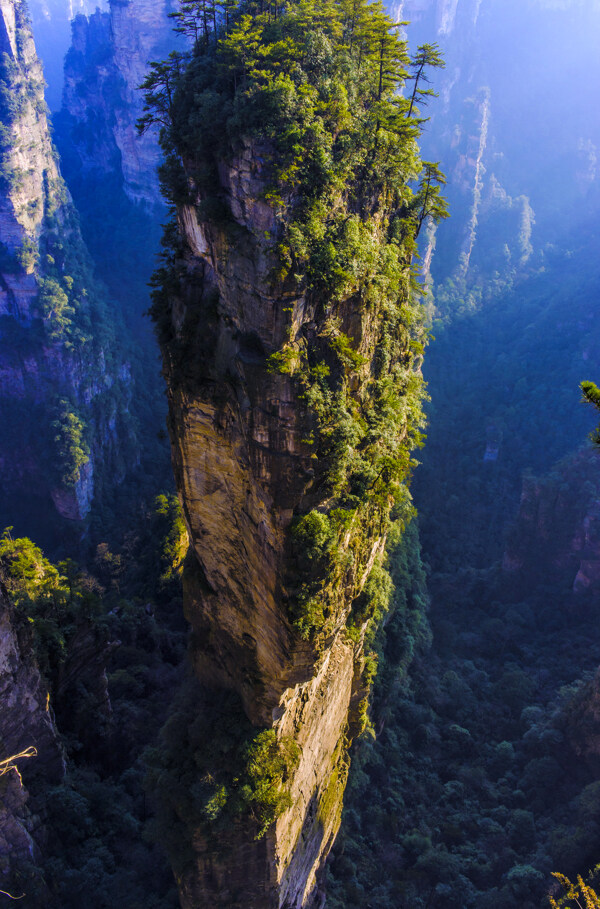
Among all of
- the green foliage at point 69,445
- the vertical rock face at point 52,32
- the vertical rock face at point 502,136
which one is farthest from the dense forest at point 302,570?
the vertical rock face at point 52,32

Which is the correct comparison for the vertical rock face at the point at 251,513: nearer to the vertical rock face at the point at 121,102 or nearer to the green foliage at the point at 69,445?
the green foliage at the point at 69,445

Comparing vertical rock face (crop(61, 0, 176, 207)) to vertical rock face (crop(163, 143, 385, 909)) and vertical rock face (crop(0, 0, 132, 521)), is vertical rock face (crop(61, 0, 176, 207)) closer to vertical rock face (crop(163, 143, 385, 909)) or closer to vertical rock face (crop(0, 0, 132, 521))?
vertical rock face (crop(0, 0, 132, 521))

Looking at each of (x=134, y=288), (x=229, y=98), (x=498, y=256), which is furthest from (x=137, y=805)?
(x=498, y=256)

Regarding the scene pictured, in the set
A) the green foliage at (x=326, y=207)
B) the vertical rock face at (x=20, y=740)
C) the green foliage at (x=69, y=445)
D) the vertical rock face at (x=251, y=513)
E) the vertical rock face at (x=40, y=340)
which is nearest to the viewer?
the green foliage at (x=326, y=207)

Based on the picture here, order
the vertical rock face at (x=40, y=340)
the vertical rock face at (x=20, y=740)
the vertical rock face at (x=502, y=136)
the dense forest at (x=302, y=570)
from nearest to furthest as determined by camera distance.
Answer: the dense forest at (x=302, y=570) < the vertical rock face at (x=20, y=740) < the vertical rock face at (x=40, y=340) < the vertical rock face at (x=502, y=136)

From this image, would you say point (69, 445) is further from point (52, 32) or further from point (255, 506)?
point (52, 32)
